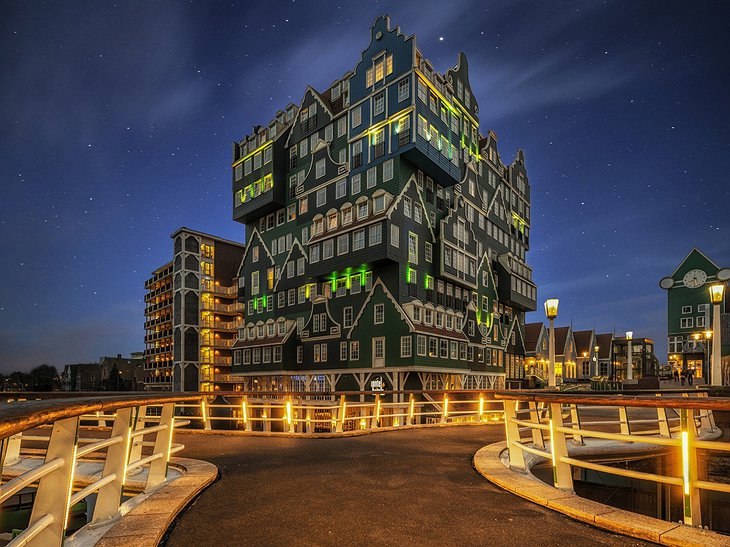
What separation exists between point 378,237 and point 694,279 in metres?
55.3

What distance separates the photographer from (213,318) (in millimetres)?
71562

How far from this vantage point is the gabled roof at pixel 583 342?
8825cm

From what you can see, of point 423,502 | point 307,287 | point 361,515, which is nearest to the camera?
point 361,515

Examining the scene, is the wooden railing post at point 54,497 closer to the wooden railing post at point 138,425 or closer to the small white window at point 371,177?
the wooden railing post at point 138,425

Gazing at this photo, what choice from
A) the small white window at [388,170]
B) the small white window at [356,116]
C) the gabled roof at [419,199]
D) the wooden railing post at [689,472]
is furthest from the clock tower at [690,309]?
the wooden railing post at [689,472]

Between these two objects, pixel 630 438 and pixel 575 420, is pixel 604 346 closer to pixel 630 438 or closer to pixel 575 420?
pixel 575 420

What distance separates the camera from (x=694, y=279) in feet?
228

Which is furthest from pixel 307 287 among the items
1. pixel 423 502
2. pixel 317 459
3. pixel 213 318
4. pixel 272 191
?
pixel 423 502

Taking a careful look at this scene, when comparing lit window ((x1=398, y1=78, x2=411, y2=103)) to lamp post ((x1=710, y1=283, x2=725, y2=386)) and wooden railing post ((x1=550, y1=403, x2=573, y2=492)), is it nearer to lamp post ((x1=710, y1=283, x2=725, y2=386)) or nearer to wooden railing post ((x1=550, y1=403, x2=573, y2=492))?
lamp post ((x1=710, y1=283, x2=725, y2=386))

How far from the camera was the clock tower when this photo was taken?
6819cm

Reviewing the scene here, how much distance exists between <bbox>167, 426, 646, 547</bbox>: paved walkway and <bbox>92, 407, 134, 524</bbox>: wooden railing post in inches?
27.6

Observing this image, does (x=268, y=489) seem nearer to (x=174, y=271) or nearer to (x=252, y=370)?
(x=252, y=370)

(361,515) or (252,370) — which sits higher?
(361,515)

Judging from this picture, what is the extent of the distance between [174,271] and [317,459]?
2624 inches
